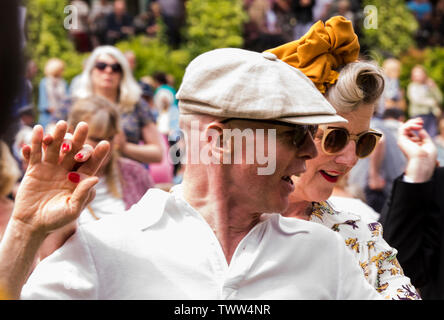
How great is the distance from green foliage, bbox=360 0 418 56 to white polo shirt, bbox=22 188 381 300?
15.5 metres

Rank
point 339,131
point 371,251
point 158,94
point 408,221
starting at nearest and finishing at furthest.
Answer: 1. point 371,251
2. point 339,131
3. point 408,221
4. point 158,94

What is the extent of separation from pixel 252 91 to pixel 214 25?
48.2ft

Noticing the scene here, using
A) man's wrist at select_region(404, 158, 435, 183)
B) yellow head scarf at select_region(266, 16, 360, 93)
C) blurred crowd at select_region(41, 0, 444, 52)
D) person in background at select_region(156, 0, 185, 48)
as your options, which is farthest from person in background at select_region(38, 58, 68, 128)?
yellow head scarf at select_region(266, 16, 360, 93)

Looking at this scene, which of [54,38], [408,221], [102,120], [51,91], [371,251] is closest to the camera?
[371,251]

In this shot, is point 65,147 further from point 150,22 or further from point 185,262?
point 150,22

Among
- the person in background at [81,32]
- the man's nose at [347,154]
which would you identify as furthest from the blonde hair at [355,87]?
the person in background at [81,32]

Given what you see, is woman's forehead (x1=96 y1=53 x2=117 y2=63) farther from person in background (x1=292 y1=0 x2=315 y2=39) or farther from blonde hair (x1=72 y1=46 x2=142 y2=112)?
person in background (x1=292 y1=0 x2=315 y2=39)

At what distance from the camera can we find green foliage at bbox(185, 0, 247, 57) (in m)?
16.2

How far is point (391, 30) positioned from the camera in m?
16.9

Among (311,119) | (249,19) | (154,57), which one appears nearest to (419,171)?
(311,119)

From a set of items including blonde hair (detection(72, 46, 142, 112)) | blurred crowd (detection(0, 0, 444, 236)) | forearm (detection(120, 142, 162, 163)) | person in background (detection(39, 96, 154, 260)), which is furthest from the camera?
blonde hair (detection(72, 46, 142, 112))

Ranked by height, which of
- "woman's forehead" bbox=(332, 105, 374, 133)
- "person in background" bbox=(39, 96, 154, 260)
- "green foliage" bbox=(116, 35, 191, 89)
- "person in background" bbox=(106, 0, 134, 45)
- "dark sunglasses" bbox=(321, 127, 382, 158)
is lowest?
"green foliage" bbox=(116, 35, 191, 89)

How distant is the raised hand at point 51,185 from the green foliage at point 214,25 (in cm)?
1455

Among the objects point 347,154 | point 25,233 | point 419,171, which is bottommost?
point 419,171
